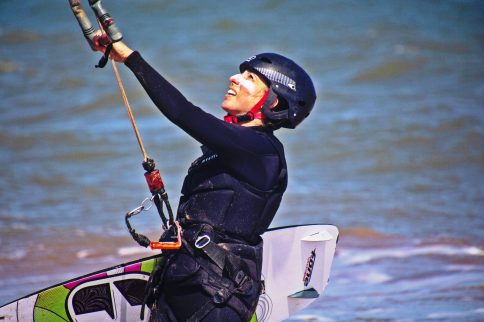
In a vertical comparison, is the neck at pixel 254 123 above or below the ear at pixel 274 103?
below

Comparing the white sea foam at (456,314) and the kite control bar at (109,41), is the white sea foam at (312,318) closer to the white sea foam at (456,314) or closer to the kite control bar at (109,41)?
the white sea foam at (456,314)

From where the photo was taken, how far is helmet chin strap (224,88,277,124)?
12.7 feet

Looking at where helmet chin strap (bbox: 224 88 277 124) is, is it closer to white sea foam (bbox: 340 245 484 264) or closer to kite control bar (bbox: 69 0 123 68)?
kite control bar (bbox: 69 0 123 68)

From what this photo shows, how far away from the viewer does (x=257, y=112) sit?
3898 millimetres

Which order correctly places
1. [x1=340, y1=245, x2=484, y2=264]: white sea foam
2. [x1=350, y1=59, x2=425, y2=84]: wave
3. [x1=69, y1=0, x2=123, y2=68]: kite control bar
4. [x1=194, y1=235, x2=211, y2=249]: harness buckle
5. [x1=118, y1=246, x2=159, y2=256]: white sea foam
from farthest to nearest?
[x1=350, y1=59, x2=425, y2=84]: wave, [x1=118, y1=246, x2=159, y2=256]: white sea foam, [x1=340, y1=245, x2=484, y2=264]: white sea foam, [x1=194, y1=235, x2=211, y2=249]: harness buckle, [x1=69, y1=0, x2=123, y2=68]: kite control bar

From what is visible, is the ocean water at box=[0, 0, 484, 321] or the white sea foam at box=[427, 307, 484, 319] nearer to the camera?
the white sea foam at box=[427, 307, 484, 319]

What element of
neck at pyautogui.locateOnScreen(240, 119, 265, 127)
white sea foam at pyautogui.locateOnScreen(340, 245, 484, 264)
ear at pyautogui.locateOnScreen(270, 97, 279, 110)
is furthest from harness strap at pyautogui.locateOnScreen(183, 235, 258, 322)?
white sea foam at pyautogui.locateOnScreen(340, 245, 484, 264)

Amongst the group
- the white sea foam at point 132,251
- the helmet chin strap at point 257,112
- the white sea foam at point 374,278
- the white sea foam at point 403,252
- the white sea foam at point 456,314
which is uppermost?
the white sea foam at point 132,251

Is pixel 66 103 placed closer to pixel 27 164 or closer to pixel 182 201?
pixel 27 164

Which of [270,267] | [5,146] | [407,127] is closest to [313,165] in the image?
[407,127]

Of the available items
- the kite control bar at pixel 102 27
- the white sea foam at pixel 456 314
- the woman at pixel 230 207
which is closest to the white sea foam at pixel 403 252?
the white sea foam at pixel 456 314

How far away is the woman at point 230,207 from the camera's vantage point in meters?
3.71

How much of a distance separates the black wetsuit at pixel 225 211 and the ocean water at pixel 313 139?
288cm

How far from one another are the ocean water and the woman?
9.38 ft
